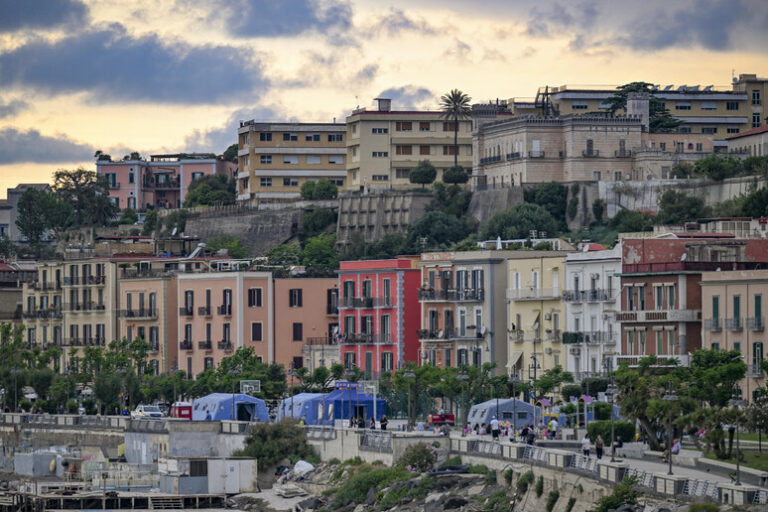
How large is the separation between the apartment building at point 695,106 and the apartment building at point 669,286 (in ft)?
258

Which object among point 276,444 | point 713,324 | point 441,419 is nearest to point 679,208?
point 441,419

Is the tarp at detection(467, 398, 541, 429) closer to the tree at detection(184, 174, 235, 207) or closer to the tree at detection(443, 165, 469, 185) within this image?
the tree at detection(443, 165, 469, 185)

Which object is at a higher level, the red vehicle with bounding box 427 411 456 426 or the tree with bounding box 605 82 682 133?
the tree with bounding box 605 82 682 133

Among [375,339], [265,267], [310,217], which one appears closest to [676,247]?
[375,339]

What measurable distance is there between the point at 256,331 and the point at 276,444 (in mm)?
28483

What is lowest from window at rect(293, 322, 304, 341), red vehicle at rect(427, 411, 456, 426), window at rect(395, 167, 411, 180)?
red vehicle at rect(427, 411, 456, 426)

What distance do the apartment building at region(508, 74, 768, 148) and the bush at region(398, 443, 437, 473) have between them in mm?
96965

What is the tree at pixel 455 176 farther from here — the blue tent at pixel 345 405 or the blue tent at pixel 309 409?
the blue tent at pixel 345 405

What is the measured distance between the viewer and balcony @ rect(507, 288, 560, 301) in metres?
92.1

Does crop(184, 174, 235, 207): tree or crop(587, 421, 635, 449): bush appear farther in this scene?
crop(184, 174, 235, 207): tree

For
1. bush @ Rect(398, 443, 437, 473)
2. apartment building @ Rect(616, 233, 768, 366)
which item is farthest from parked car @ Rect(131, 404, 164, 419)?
bush @ Rect(398, 443, 437, 473)

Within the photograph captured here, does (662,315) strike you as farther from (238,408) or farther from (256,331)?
(256,331)

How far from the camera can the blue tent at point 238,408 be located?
8931cm

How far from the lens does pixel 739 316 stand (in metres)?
77.1
